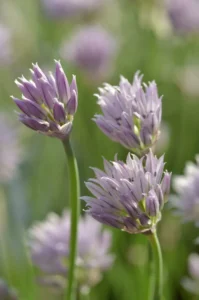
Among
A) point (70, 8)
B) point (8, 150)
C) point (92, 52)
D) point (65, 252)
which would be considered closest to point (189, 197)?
point (65, 252)

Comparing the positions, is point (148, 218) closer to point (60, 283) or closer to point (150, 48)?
point (60, 283)

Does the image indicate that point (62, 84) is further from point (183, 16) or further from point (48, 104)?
point (183, 16)

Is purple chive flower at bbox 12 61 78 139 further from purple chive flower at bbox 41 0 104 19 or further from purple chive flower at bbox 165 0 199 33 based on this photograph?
purple chive flower at bbox 41 0 104 19

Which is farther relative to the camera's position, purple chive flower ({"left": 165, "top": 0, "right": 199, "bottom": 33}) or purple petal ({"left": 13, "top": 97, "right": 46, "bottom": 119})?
purple chive flower ({"left": 165, "top": 0, "right": 199, "bottom": 33})

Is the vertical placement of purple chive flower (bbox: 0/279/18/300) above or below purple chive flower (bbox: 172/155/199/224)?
below

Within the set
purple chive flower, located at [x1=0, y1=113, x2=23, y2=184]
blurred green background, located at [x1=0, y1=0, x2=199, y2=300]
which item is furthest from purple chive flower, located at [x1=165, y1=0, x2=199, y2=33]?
purple chive flower, located at [x1=0, y1=113, x2=23, y2=184]

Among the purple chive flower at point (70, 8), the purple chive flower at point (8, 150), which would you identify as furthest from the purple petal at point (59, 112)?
the purple chive flower at point (70, 8)

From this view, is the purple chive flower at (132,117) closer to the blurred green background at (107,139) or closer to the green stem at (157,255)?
the green stem at (157,255)
